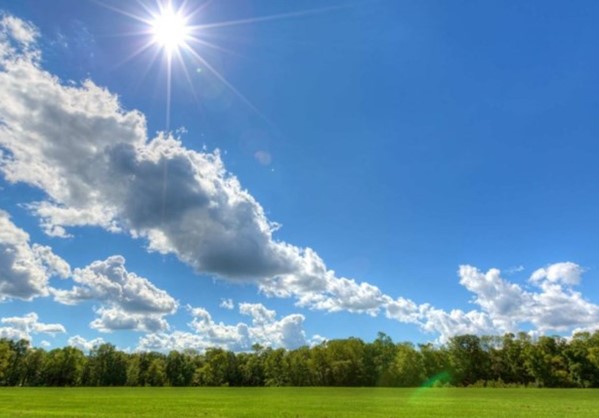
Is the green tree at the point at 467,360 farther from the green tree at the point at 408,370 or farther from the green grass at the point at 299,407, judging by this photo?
the green grass at the point at 299,407

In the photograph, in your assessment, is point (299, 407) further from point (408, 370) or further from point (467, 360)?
point (467, 360)

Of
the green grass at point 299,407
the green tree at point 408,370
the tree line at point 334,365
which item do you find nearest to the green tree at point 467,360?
the tree line at point 334,365

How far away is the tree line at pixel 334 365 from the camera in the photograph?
123000mm

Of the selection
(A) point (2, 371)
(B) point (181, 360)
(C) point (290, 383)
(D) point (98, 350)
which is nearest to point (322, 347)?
(C) point (290, 383)

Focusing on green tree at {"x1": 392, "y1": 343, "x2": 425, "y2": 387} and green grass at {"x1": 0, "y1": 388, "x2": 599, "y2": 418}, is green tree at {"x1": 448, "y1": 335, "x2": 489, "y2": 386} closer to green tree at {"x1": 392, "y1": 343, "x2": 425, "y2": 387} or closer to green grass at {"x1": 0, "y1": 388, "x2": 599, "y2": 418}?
green tree at {"x1": 392, "y1": 343, "x2": 425, "y2": 387}

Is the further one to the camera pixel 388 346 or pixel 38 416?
pixel 388 346

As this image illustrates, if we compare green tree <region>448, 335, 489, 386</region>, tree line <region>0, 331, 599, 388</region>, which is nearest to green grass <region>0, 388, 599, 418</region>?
tree line <region>0, 331, 599, 388</region>

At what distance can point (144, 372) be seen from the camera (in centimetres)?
15388

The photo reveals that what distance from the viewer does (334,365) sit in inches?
5448

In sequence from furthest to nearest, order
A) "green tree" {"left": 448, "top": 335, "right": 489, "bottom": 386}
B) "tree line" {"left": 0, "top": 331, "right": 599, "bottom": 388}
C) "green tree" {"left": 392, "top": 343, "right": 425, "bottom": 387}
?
"green tree" {"left": 448, "top": 335, "right": 489, "bottom": 386}
"green tree" {"left": 392, "top": 343, "right": 425, "bottom": 387}
"tree line" {"left": 0, "top": 331, "right": 599, "bottom": 388}

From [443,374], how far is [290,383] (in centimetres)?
4778

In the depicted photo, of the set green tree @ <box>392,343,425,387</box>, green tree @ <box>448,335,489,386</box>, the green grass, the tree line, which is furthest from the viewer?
green tree @ <box>448,335,489,386</box>

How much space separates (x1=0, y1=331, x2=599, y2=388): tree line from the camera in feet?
404

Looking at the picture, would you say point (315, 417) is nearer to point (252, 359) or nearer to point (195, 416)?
point (195, 416)
